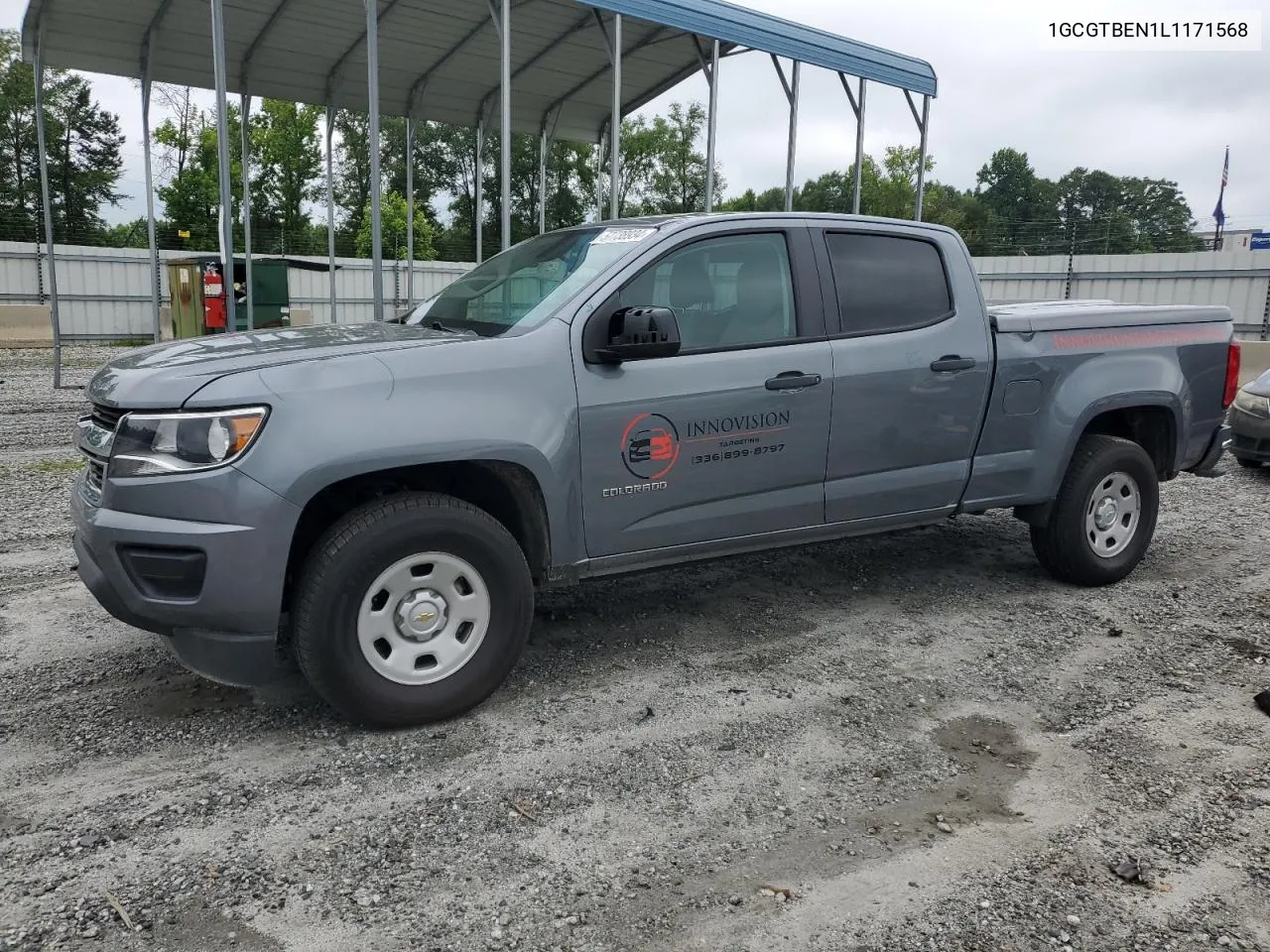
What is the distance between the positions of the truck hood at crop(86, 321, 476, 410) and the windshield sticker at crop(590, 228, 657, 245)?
81 centimetres

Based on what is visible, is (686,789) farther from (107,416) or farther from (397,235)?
(397,235)

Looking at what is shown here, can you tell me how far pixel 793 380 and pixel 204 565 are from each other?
2.48m

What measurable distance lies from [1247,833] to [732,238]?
294 centimetres

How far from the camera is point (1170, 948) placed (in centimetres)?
252

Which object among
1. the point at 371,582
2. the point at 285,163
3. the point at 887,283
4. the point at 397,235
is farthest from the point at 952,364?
the point at 285,163

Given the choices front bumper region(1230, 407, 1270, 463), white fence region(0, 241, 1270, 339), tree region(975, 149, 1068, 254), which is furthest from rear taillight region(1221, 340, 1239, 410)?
tree region(975, 149, 1068, 254)

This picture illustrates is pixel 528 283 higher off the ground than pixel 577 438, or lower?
higher

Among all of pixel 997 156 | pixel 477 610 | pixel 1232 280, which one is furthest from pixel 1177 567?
pixel 997 156

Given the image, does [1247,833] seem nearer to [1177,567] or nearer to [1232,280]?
[1177,567]

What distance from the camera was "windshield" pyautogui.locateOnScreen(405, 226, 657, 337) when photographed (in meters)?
4.10

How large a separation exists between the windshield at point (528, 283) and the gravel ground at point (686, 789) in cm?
151

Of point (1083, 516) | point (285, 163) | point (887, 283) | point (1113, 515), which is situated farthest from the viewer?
point (285, 163)

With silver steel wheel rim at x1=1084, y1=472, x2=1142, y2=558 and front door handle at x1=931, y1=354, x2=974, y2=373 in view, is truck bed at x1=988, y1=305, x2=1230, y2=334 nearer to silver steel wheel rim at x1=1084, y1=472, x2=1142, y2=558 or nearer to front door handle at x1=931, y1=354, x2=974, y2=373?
front door handle at x1=931, y1=354, x2=974, y2=373

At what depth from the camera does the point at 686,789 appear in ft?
10.8
